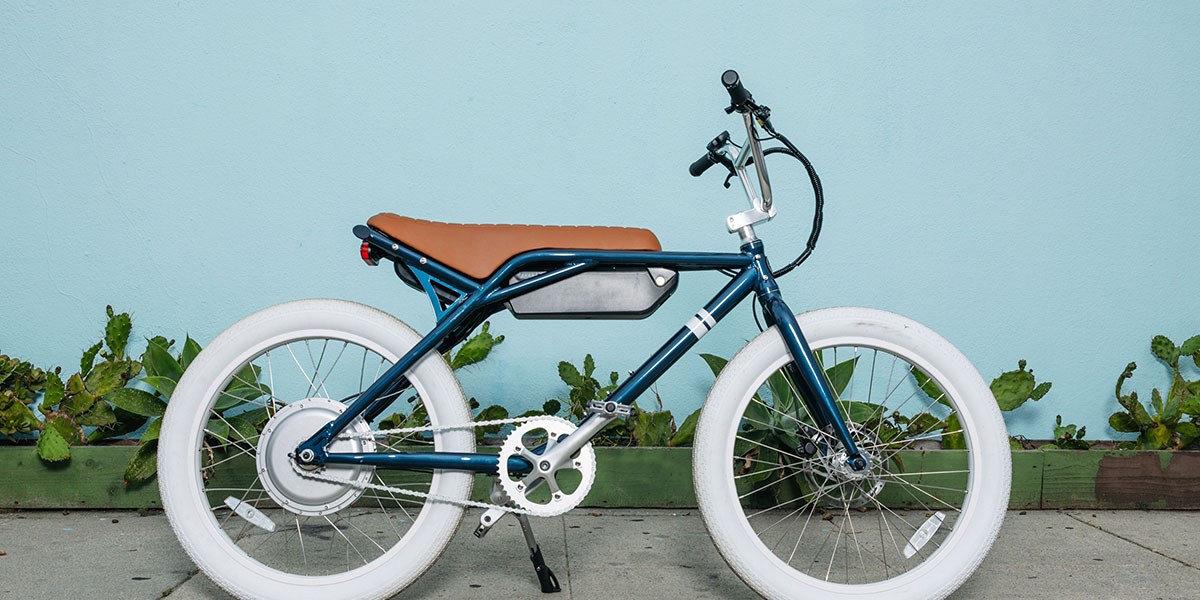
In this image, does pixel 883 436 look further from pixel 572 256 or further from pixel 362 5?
pixel 362 5

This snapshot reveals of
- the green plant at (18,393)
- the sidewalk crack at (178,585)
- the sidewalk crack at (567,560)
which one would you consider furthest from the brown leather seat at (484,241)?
the green plant at (18,393)

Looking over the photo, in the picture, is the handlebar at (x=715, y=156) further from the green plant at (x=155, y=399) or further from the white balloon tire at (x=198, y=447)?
the green plant at (x=155, y=399)

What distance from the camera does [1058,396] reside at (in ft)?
12.4

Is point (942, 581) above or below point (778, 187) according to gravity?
below

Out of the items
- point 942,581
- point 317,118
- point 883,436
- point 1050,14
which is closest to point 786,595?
point 942,581

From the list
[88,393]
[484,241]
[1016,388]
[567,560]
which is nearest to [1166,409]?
[1016,388]

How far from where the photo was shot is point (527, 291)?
235 centimetres

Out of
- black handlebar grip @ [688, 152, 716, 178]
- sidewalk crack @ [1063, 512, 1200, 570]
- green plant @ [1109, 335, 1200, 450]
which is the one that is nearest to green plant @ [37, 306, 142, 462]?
black handlebar grip @ [688, 152, 716, 178]

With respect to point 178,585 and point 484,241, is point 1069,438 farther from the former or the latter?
point 178,585

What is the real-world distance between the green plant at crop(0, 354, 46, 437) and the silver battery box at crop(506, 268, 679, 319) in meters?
2.01

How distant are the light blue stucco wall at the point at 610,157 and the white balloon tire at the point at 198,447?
49.0 inches

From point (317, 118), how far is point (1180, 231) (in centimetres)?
319

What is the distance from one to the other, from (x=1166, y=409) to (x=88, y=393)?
12.3 feet

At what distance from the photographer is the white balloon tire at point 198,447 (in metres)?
2.30
